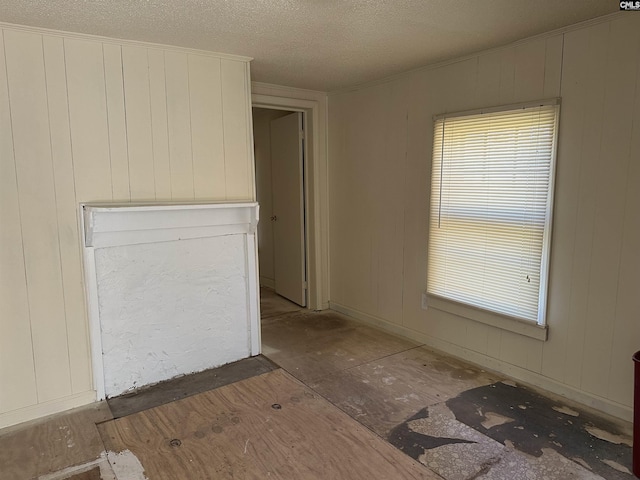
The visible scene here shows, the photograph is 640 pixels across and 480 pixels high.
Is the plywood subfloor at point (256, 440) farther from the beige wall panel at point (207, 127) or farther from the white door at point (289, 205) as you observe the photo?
the white door at point (289, 205)

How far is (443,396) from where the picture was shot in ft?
9.38

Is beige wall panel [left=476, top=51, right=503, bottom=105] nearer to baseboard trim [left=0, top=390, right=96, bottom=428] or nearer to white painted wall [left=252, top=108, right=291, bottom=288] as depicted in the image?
white painted wall [left=252, top=108, right=291, bottom=288]

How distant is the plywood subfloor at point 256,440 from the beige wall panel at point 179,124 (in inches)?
58.6

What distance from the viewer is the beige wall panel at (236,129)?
10.6ft

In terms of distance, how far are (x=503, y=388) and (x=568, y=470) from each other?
0.86 metres

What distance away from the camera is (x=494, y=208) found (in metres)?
3.07

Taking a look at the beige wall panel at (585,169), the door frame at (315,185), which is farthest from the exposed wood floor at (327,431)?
the door frame at (315,185)

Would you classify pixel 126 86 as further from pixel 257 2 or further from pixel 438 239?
pixel 438 239

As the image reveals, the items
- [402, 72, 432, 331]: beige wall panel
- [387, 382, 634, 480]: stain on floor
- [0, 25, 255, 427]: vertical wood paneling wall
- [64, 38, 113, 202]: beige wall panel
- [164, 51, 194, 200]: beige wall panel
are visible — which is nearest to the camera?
[387, 382, 634, 480]: stain on floor

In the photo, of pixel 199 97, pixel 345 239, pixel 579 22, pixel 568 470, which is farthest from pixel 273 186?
pixel 568 470

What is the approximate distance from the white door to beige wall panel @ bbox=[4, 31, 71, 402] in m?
2.58

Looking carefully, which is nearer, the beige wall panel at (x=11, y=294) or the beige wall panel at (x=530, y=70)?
the beige wall panel at (x=11, y=294)

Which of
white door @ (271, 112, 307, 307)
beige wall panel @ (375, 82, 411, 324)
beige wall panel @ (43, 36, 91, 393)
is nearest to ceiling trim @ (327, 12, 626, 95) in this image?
beige wall panel @ (375, 82, 411, 324)

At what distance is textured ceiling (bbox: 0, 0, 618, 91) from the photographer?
2238 millimetres
